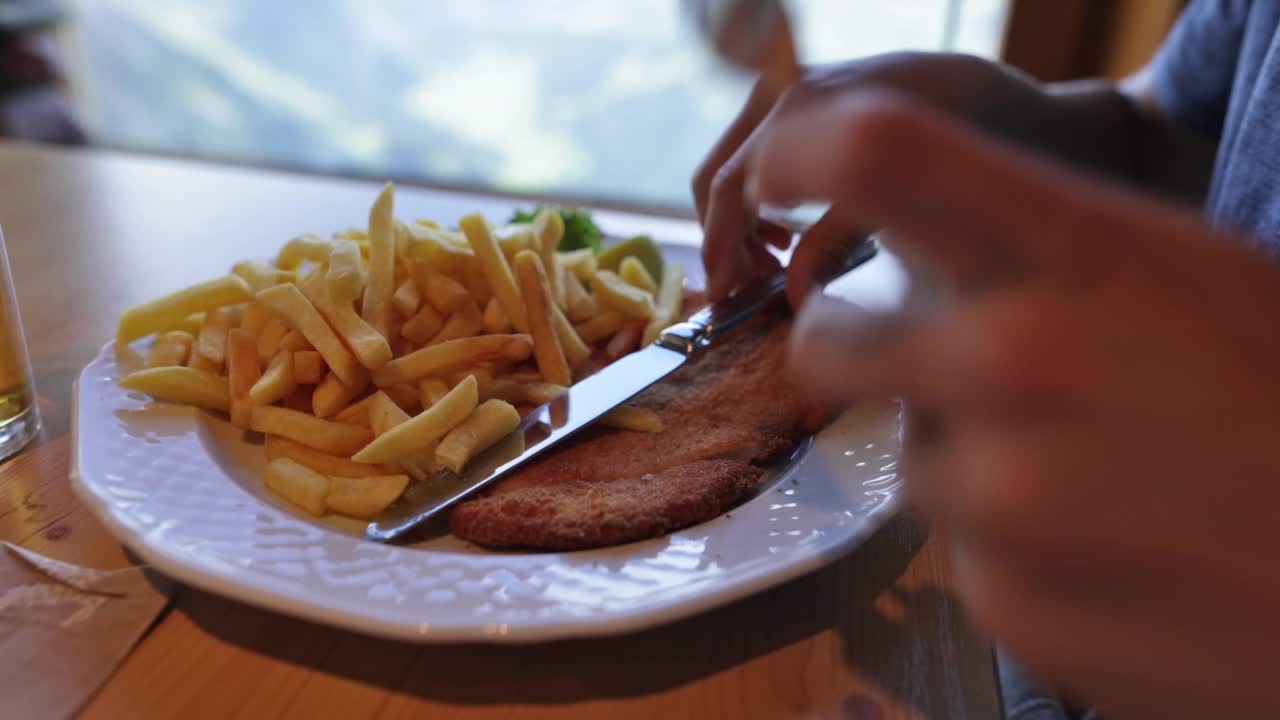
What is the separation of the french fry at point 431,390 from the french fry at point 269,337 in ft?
0.70

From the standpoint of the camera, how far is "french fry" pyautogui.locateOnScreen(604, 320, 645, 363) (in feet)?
4.90

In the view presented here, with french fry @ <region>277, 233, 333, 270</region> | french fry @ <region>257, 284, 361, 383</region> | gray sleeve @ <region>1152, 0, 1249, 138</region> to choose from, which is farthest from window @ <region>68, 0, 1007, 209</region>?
french fry @ <region>257, 284, 361, 383</region>

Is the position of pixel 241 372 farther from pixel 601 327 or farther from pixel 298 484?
pixel 601 327

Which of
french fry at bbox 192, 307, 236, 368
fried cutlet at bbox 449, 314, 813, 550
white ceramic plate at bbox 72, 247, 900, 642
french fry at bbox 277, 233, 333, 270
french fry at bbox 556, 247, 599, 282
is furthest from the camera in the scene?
french fry at bbox 556, 247, 599, 282

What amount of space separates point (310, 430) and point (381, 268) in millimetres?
288

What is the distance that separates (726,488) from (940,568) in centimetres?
26

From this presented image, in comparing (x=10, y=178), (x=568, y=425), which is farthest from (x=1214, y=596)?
(x=10, y=178)

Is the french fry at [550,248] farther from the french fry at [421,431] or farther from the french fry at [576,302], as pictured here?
the french fry at [421,431]

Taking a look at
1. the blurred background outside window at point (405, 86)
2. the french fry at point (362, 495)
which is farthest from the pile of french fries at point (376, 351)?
the blurred background outside window at point (405, 86)

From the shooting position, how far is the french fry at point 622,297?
1521mm

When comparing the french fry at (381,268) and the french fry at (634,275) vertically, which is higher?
the french fry at (381,268)

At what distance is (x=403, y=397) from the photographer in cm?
126

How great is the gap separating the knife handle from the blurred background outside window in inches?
168

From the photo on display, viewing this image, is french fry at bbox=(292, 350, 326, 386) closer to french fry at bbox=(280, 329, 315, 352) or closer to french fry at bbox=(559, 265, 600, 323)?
french fry at bbox=(280, 329, 315, 352)
